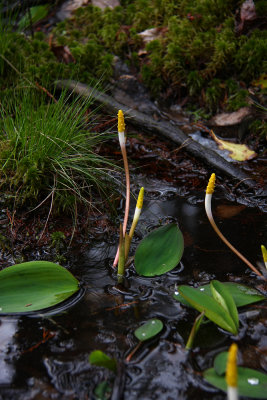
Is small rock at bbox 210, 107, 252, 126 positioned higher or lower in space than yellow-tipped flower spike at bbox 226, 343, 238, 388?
lower

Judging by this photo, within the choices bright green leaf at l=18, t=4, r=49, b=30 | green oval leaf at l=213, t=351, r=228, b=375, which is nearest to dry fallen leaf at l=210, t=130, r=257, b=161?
green oval leaf at l=213, t=351, r=228, b=375

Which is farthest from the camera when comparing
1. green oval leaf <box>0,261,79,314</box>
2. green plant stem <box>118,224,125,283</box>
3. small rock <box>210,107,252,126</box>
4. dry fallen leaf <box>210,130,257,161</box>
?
small rock <box>210,107,252,126</box>

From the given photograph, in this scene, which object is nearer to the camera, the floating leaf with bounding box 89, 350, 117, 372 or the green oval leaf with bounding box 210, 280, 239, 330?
the floating leaf with bounding box 89, 350, 117, 372

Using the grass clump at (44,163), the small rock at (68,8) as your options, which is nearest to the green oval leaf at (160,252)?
the grass clump at (44,163)

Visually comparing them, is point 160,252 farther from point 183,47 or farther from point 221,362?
point 183,47

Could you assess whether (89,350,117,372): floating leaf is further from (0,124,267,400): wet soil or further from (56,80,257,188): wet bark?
(56,80,257,188): wet bark

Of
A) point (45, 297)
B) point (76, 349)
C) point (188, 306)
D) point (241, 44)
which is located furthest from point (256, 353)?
point (241, 44)

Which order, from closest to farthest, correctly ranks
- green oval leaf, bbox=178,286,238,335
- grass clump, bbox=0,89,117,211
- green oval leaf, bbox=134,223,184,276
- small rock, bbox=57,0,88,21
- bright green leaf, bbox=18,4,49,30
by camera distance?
green oval leaf, bbox=178,286,238,335 < green oval leaf, bbox=134,223,184,276 < grass clump, bbox=0,89,117,211 < bright green leaf, bbox=18,4,49,30 < small rock, bbox=57,0,88,21

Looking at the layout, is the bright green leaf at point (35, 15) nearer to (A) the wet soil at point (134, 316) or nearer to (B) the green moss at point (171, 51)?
(B) the green moss at point (171, 51)
